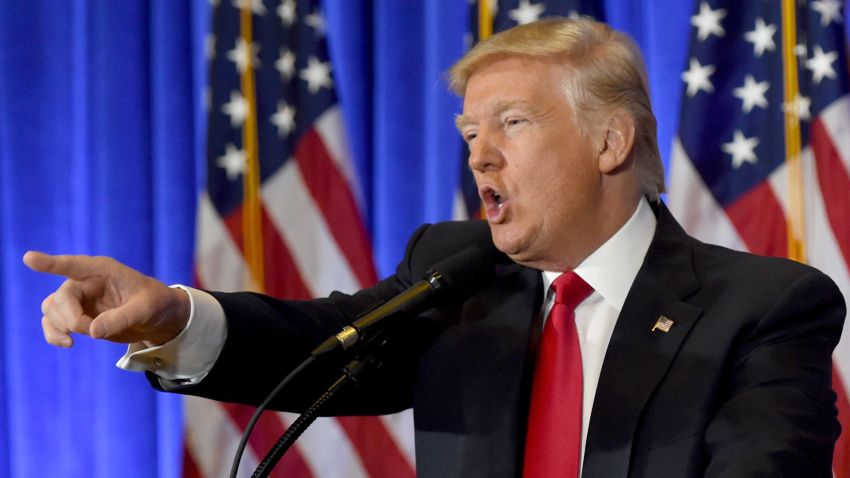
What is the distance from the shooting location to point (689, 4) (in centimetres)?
261

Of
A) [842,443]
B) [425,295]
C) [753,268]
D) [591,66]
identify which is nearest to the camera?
[425,295]

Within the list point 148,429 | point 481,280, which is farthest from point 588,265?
point 148,429

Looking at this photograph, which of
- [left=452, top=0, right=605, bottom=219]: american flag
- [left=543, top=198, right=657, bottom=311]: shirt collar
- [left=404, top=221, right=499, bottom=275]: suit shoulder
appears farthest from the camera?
[left=452, top=0, right=605, bottom=219]: american flag

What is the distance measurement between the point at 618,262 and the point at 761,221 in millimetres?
904

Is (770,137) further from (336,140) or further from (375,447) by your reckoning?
(375,447)

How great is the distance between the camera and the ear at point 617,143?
5.74 feet

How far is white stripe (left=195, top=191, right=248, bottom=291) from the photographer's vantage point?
9.19ft

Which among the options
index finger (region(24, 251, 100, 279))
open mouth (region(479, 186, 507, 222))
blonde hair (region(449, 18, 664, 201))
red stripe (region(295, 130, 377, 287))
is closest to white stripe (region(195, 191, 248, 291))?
red stripe (region(295, 130, 377, 287))

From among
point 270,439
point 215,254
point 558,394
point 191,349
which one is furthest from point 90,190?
point 558,394

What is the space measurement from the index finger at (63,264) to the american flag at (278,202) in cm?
153

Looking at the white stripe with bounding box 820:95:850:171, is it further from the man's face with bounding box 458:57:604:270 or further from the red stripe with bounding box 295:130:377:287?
the red stripe with bounding box 295:130:377:287

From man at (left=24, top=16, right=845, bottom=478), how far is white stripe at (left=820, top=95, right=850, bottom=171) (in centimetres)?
76

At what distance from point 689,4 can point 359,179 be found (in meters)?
0.99

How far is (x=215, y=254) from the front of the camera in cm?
281
